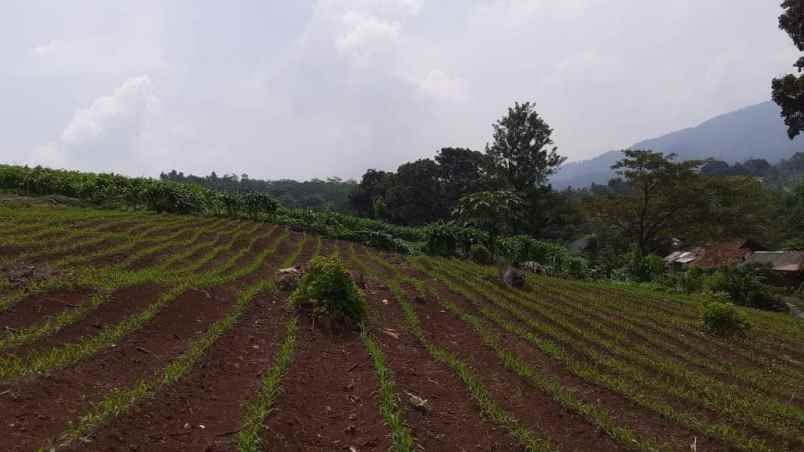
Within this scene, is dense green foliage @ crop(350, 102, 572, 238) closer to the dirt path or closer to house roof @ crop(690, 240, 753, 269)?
house roof @ crop(690, 240, 753, 269)

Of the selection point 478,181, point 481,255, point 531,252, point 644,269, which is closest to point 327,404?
point 481,255

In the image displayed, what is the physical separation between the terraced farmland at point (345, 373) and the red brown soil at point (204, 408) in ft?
0.08

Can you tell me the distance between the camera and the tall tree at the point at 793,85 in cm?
2000

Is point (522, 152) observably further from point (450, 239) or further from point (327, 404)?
point (327, 404)

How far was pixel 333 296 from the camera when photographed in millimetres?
8961

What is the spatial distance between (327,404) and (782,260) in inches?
1501

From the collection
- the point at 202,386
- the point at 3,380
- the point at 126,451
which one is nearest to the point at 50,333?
the point at 3,380

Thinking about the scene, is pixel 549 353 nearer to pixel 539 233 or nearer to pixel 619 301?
pixel 619 301

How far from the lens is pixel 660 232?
3950 centimetres

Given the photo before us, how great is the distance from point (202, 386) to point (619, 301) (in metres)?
14.5

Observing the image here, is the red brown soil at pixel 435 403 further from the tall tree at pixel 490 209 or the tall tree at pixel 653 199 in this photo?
the tall tree at pixel 653 199

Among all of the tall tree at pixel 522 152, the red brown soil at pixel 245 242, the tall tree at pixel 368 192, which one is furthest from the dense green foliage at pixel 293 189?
the red brown soil at pixel 245 242

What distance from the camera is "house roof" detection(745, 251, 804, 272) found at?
1251 inches

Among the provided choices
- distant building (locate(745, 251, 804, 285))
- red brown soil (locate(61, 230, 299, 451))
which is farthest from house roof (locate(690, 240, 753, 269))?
red brown soil (locate(61, 230, 299, 451))
